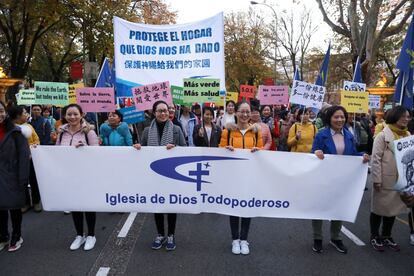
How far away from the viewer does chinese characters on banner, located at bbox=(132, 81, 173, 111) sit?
5375 mm

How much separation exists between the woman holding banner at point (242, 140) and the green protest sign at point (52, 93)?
3988 mm

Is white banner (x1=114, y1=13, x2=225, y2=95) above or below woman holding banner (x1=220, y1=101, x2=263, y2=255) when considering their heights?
above

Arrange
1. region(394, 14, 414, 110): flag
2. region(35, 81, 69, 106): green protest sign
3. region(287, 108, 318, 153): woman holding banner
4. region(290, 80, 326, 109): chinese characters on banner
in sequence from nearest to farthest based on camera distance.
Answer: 1. region(394, 14, 414, 110): flag
2. region(287, 108, 318, 153): woman holding banner
3. region(290, 80, 326, 109): chinese characters on banner
4. region(35, 81, 69, 106): green protest sign

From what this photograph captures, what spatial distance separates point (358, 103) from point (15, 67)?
62.5ft

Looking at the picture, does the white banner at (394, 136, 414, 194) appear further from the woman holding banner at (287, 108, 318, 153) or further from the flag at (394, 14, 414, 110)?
the woman holding banner at (287, 108, 318, 153)

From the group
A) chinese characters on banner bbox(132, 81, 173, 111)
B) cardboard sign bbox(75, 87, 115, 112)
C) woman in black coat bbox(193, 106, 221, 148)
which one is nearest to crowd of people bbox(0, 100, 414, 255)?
chinese characters on banner bbox(132, 81, 173, 111)

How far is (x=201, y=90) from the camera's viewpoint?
203 inches

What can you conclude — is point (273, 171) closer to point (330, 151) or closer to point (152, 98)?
point (330, 151)

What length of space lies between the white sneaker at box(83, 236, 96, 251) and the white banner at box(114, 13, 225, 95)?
8.22 feet

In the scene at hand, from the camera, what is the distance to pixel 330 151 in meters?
4.44

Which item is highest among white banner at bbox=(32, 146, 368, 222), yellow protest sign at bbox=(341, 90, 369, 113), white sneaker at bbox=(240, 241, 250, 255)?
yellow protest sign at bbox=(341, 90, 369, 113)

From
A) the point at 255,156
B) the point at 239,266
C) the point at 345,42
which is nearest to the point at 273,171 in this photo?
the point at 255,156

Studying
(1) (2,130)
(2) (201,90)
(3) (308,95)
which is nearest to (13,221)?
(1) (2,130)

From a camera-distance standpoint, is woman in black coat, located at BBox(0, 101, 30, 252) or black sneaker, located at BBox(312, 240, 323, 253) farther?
black sneaker, located at BBox(312, 240, 323, 253)
